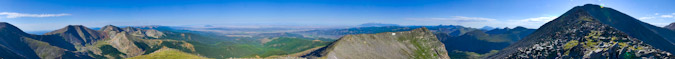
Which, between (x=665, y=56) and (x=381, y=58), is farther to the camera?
(x=381, y=58)

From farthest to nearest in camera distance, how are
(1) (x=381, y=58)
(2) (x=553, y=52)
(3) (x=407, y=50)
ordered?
(3) (x=407, y=50) < (1) (x=381, y=58) < (2) (x=553, y=52)

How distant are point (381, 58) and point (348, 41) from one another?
1944 centimetres

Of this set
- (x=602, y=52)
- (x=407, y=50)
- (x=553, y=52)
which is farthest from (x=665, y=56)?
(x=407, y=50)

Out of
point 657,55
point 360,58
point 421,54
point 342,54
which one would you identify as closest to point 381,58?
point 360,58

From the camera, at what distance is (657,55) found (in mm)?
59844

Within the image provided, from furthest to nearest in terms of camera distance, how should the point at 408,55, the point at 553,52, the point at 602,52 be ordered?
the point at 408,55, the point at 553,52, the point at 602,52

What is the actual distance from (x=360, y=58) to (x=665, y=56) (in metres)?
95.5

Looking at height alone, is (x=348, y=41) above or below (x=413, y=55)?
above

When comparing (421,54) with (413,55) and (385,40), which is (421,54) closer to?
(413,55)

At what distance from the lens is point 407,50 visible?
17762cm

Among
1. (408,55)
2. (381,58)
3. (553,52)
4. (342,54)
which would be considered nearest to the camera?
(553,52)

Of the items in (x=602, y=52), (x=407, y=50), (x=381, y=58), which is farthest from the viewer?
(x=407, y=50)

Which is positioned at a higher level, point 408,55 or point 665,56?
point 665,56

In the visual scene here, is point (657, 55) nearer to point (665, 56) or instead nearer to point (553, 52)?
point (665, 56)
